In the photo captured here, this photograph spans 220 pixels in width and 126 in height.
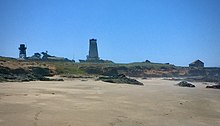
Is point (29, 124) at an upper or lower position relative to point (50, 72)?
lower

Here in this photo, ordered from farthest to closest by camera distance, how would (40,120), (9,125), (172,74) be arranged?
(172,74), (40,120), (9,125)

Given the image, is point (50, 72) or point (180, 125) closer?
point (180, 125)

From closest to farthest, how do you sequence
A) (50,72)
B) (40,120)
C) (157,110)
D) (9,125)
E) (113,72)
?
(9,125), (40,120), (157,110), (50,72), (113,72)

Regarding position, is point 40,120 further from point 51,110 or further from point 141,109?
point 141,109

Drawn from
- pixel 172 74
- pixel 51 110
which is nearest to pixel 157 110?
pixel 51 110

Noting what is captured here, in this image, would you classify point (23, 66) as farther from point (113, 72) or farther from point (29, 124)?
point (29, 124)

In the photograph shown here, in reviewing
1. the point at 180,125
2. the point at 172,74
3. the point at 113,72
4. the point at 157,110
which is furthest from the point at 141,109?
the point at 172,74

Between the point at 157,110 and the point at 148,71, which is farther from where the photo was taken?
the point at 148,71

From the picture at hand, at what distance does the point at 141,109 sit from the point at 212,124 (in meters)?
4.11

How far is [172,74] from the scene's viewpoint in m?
86.8

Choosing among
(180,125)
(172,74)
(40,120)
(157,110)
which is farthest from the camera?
(172,74)

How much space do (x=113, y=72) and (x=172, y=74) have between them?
3473 centimetres

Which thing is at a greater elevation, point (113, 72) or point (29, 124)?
point (113, 72)

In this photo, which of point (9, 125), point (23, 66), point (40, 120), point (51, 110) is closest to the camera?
point (9, 125)
